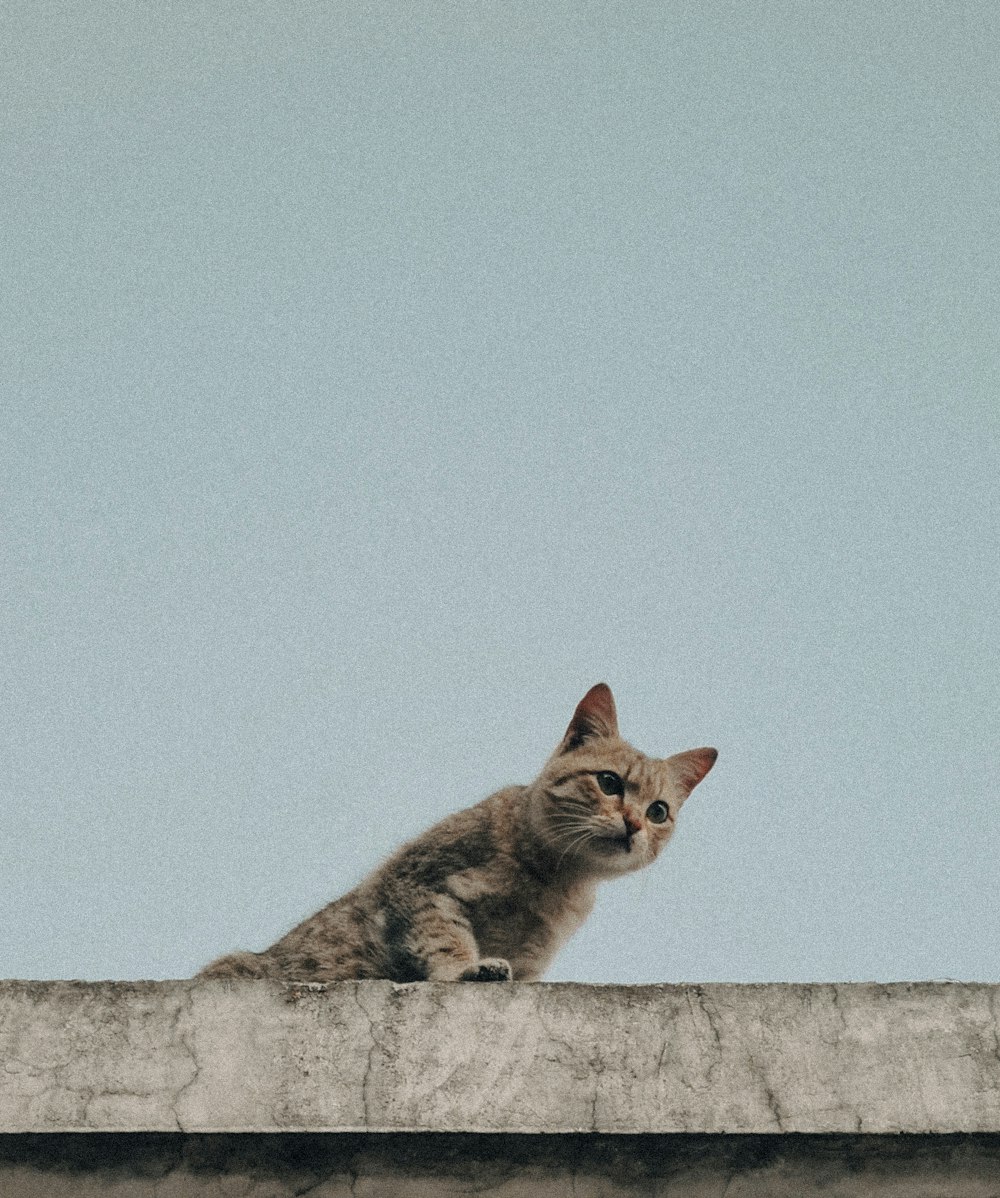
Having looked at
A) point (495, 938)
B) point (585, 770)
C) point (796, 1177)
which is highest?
point (585, 770)

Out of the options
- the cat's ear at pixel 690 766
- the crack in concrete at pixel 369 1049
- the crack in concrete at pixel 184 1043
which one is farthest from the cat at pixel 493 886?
the crack in concrete at pixel 184 1043

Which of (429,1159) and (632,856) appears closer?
(429,1159)

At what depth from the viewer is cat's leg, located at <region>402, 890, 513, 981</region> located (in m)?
4.70

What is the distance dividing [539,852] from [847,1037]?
79.0 inches

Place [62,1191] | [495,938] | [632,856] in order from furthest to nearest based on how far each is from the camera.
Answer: [632,856], [495,938], [62,1191]

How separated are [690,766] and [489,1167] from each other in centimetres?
288

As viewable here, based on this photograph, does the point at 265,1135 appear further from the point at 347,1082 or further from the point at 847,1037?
the point at 847,1037

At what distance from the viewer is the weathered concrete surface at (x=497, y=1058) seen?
3.25 m

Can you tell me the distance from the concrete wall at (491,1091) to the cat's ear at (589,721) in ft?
8.37

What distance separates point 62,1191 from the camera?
3.21m

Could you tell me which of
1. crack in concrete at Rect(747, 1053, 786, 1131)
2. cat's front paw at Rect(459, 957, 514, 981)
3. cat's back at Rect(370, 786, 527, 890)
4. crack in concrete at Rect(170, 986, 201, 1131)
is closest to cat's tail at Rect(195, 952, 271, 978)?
cat's back at Rect(370, 786, 527, 890)

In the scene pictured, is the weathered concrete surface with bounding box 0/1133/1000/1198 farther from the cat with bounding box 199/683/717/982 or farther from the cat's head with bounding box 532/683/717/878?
the cat's head with bounding box 532/683/717/878

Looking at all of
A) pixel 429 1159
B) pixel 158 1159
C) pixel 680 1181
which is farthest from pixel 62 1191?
pixel 680 1181

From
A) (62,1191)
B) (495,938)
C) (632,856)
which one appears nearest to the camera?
(62,1191)
